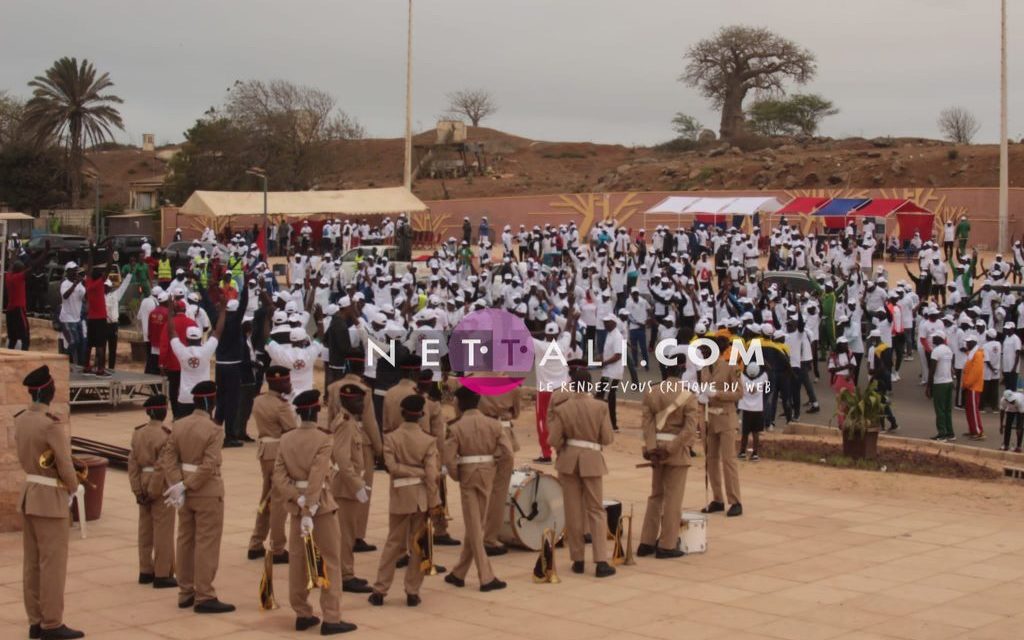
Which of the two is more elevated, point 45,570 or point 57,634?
point 45,570

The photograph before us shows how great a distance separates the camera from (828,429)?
19.4 m

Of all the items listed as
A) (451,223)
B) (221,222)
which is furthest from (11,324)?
(451,223)

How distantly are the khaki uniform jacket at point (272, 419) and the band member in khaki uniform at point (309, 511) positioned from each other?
1.77 metres

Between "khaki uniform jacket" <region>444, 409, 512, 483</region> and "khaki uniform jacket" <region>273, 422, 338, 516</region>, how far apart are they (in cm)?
154

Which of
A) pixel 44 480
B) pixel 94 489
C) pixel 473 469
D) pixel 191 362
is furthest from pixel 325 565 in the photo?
pixel 191 362

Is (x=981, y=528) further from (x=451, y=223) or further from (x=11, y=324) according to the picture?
(x=451, y=223)

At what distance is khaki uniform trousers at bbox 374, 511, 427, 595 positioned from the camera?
34.0 feet

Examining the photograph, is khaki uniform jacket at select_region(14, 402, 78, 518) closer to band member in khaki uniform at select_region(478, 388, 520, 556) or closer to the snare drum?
band member in khaki uniform at select_region(478, 388, 520, 556)

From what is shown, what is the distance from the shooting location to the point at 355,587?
35.7ft

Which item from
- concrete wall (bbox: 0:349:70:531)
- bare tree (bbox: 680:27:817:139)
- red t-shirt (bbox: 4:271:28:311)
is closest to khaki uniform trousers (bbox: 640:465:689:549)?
concrete wall (bbox: 0:349:70:531)

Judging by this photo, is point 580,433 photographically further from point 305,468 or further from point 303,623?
point 303,623

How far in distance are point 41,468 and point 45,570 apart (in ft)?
2.39

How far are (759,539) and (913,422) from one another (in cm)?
783

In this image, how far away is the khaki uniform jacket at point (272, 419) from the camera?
11531mm
